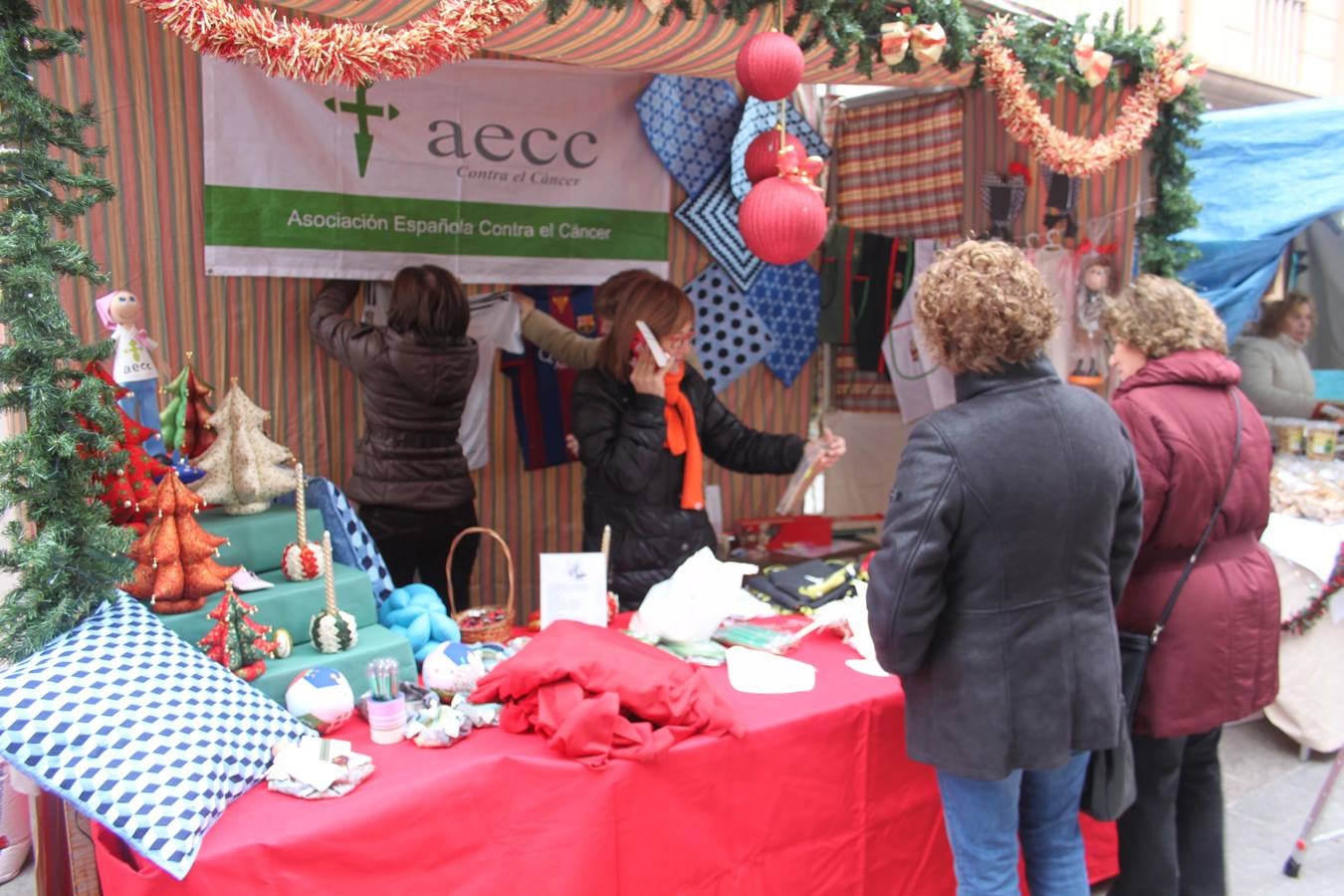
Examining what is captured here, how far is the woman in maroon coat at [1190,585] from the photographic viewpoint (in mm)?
2346

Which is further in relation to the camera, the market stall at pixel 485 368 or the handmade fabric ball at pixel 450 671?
the handmade fabric ball at pixel 450 671

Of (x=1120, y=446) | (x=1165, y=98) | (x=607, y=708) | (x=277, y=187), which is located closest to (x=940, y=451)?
(x=1120, y=446)

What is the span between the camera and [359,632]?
7.71 ft

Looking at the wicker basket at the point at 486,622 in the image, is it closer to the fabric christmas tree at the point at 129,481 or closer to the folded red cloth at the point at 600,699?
the folded red cloth at the point at 600,699

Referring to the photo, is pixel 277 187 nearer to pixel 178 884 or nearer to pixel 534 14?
pixel 534 14

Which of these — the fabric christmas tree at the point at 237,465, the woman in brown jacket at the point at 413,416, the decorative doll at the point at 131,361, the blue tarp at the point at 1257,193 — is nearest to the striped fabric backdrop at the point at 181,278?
the woman in brown jacket at the point at 413,416

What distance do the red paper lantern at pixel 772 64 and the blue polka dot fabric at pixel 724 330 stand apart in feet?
5.94

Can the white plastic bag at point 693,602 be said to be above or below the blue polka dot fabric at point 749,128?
below

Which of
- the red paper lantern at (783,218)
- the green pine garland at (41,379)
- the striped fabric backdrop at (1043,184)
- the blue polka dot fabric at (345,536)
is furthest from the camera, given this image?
the striped fabric backdrop at (1043,184)

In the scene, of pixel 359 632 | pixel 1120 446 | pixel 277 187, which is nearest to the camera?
pixel 1120 446

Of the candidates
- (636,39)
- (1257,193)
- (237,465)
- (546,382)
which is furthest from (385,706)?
(1257,193)

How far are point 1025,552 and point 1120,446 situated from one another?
1.05 feet

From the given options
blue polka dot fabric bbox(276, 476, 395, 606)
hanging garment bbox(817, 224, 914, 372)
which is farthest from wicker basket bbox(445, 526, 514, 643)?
hanging garment bbox(817, 224, 914, 372)

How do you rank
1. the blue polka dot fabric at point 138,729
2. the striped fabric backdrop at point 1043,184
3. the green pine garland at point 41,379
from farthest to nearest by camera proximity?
1. the striped fabric backdrop at point 1043,184
2. the green pine garland at point 41,379
3. the blue polka dot fabric at point 138,729
